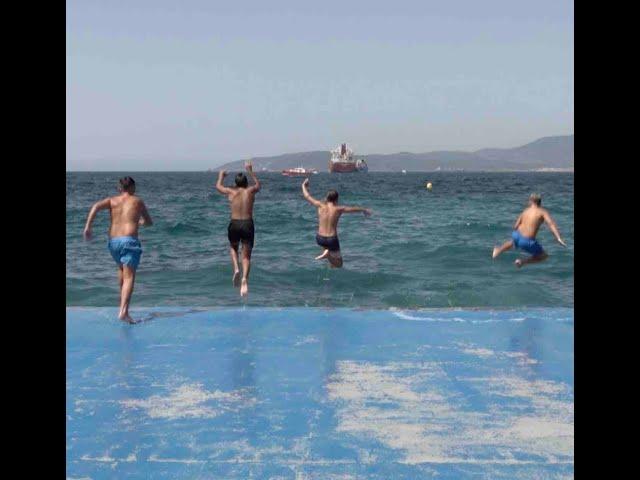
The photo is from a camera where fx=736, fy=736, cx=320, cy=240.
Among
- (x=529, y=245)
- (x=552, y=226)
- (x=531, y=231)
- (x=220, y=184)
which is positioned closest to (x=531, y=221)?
(x=531, y=231)

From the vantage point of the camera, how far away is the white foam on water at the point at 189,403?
5.57m

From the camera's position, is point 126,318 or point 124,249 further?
point 126,318

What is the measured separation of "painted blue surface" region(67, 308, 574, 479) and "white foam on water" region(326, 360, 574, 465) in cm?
1

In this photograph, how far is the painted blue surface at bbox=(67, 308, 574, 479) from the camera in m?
4.74

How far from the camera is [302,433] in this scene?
204 inches

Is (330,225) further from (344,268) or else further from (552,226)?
(344,268)

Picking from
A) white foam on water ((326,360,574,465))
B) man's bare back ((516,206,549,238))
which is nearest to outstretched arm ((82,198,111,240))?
white foam on water ((326,360,574,465))

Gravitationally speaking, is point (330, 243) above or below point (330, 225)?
below

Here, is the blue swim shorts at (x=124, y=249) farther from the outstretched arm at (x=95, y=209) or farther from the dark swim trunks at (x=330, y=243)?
the dark swim trunks at (x=330, y=243)

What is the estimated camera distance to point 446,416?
5492 millimetres

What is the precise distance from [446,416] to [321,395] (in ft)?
3.43

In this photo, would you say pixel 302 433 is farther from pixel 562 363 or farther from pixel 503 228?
pixel 503 228

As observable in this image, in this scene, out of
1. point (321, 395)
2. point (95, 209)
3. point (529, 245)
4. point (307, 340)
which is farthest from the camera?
point (529, 245)
